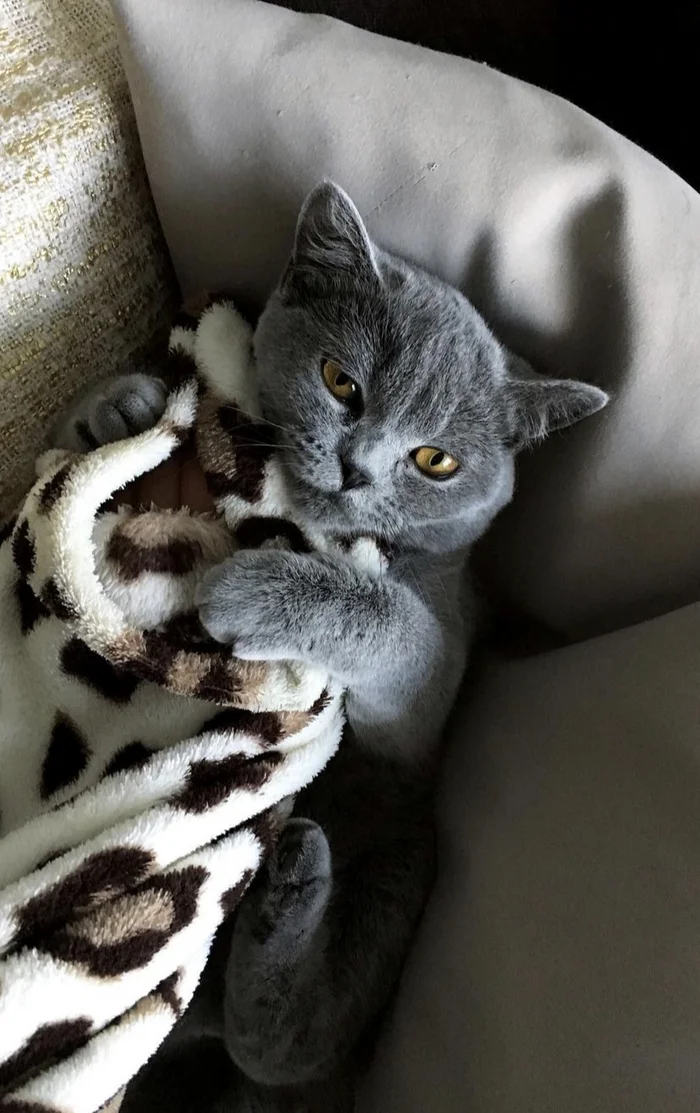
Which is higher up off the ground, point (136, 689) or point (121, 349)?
point (121, 349)

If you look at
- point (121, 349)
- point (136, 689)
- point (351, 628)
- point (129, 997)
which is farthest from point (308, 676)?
point (121, 349)

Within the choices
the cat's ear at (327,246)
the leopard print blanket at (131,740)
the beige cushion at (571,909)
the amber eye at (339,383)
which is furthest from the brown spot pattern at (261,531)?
the beige cushion at (571,909)

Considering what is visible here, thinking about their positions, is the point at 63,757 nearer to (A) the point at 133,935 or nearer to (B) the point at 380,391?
(A) the point at 133,935

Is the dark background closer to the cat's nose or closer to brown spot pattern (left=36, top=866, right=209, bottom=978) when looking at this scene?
the cat's nose

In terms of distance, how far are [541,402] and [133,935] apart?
633 mm

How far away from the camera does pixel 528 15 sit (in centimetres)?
114

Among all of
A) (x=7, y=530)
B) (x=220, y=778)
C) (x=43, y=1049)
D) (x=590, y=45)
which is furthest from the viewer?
(x=590, y=45)

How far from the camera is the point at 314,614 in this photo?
0.80m

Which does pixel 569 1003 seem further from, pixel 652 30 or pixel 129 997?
pixel 652 30

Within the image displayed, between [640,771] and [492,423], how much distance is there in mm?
377

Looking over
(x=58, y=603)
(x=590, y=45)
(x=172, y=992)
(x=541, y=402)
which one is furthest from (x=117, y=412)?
(x=590, y=45)

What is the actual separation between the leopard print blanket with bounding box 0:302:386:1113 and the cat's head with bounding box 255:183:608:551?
5 cm

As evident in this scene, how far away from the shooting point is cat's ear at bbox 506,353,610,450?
0.86m

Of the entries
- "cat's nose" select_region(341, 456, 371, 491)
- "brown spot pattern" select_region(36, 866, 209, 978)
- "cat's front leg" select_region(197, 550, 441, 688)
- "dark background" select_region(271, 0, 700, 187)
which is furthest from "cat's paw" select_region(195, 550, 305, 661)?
"dark background" select_region(271, 0, 700, 187)
